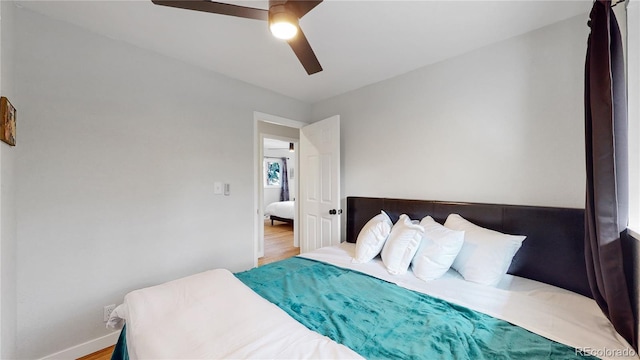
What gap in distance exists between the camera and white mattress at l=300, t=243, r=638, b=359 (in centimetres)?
107

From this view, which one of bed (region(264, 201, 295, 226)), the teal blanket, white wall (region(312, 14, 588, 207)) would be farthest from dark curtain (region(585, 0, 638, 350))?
bed (region(264, 201, 295, 226))

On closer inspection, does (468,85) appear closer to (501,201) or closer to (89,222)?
(501,201)

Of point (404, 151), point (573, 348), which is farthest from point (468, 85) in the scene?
point (573, 348)

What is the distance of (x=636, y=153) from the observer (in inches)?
46.3

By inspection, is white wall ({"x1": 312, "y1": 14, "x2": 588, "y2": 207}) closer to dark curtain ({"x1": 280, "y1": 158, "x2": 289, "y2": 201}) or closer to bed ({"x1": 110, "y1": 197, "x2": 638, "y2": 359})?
bed ({"x1": 110, "y1": 197, "x2": 638, "y2": 359})

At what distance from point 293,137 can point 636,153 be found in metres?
4.07

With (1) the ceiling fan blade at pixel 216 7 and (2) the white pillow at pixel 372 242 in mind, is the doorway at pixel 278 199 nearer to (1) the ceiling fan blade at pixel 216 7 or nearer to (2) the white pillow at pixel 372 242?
(2) the white pillow at pixel 372 242

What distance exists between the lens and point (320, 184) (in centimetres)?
315

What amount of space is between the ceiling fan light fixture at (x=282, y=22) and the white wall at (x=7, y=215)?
1.40 m

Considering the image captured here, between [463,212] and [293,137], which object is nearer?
[463,212]

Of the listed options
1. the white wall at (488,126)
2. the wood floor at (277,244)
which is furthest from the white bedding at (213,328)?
the wood floor at (277,244)

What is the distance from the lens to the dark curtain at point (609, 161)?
109 centimetres

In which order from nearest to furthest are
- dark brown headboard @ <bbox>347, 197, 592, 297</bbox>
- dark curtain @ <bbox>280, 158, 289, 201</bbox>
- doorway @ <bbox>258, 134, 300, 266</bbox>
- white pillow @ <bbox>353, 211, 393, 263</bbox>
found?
dark brown headboard @ <bbox>347, 197, 592, 297</bbox> < white pillow @ <bbox>353, 211, 393, 263</bbox> < doorway @ <bbox>258, 134, 300, 266</bbox> < dark curtain @ <bbox>280, 158, 289, 201</bbox>

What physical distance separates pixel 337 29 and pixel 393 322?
194 centimetres
